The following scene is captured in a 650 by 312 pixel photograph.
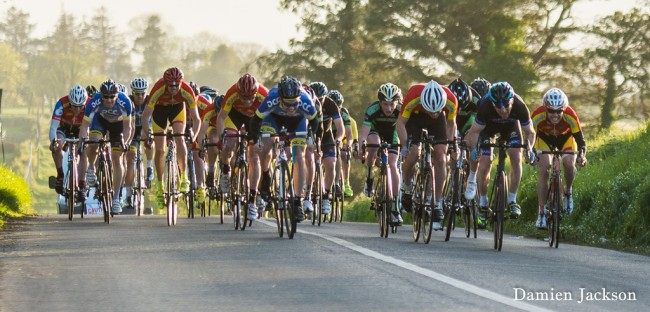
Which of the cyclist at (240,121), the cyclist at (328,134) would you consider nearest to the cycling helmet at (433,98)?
the cyclist at (240,121)

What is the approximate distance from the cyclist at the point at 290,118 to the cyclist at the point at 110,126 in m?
4.33

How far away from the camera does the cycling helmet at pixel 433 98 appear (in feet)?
55.3

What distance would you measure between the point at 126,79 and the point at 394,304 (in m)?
190

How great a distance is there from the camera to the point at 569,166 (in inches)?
691

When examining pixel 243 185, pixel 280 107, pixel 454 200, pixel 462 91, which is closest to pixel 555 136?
pixel 454 200

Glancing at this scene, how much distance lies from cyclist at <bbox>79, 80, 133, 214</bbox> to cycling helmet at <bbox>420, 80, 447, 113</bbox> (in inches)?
224

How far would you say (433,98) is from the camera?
1688 centimetres

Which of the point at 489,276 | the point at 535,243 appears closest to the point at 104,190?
the point at 535,243

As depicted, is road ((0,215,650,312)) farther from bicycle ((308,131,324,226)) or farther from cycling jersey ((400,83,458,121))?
bicycle ((308,131,324,226))

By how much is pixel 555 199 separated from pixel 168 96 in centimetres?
677

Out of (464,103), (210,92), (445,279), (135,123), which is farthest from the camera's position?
(210,92)

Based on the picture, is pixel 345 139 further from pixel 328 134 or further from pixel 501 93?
pixel 501 93

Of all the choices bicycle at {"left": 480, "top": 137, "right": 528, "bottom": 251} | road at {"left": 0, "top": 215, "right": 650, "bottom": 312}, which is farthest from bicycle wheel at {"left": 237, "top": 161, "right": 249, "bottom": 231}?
bicycle at {"left": 480, "top": 137, "right": 528, "bottom": 251}

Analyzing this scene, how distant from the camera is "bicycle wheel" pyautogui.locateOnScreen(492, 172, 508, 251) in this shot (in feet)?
52.9
